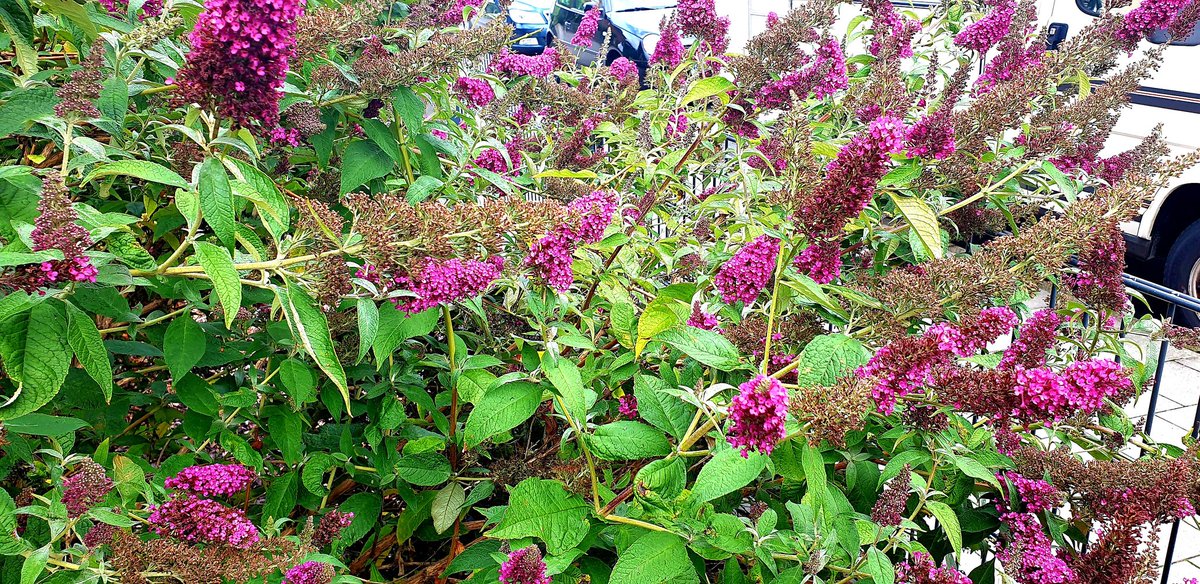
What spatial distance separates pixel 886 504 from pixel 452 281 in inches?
33.0

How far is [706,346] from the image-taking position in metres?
1.40

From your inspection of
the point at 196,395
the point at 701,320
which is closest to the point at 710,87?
the point at 701,320

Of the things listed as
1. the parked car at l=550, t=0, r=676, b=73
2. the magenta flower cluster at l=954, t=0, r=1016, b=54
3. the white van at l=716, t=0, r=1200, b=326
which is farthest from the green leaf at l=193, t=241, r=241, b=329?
the parked car at l=550, t=0, r=676, b=73

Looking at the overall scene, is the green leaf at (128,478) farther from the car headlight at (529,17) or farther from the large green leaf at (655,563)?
the car headlight at (529,17)

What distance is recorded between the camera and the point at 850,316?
1.61 m

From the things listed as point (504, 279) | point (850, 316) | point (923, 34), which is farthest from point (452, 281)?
point (923, 34)

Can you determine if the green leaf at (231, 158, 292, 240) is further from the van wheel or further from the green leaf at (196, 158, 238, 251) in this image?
the van wheel

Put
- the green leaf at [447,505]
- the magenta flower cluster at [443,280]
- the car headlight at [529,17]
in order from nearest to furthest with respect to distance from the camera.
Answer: the magenta flower cluster at [443,280]
the green leaf at [447,505]
the car headlight at [529,17]

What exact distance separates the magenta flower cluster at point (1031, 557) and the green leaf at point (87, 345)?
155 cm

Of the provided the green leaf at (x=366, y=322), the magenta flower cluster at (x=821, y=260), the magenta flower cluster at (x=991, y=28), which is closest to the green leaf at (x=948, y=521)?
the magenta flower cluster at (x=821, y=260)

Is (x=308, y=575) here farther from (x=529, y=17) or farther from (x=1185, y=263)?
(x=529, y=17)

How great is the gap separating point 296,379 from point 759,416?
2.85 feet

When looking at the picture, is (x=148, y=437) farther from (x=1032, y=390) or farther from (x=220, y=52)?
(x=1032, y=390)

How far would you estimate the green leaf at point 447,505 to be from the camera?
1646 mm
